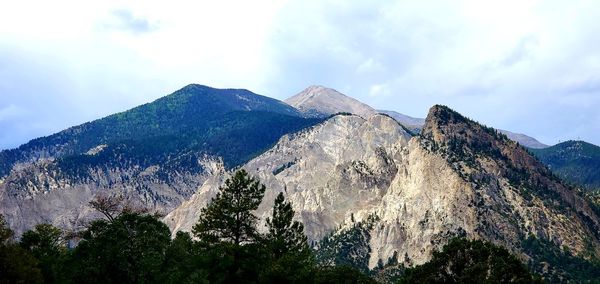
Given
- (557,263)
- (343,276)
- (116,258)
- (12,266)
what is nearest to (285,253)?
(116,258)

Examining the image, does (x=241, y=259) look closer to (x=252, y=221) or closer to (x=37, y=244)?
(x=252, y=221)

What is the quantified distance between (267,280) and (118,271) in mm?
15282

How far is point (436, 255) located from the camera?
65125 mm

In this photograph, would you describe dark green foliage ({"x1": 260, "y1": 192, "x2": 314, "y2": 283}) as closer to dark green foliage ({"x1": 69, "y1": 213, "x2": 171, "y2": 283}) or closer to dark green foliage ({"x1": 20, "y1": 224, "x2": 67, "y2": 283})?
dark green foliage ({"x1": 69, "y1": 213, "x2": 171, "y2": 283})

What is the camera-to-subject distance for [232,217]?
6725 centimetres

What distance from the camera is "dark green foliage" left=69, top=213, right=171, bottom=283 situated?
206 ft

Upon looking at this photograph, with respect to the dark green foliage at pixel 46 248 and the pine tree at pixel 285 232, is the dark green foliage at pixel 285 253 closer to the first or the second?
the pine tree at pixel 285 232

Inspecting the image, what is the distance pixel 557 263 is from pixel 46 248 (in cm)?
14957

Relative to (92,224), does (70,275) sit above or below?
below

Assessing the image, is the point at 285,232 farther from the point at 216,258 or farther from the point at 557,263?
the point at 557,263

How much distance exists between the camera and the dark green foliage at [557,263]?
577ft

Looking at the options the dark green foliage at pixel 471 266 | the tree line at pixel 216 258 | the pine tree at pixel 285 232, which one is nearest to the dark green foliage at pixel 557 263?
the dark green foliage at pixel 471 266

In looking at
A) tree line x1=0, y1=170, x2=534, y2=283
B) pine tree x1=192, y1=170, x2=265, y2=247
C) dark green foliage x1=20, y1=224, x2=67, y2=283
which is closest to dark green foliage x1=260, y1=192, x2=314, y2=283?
tree line x1=0, y1=170, x2=534, y2=283

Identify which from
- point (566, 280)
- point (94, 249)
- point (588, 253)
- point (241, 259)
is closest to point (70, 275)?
point (94, 249)
